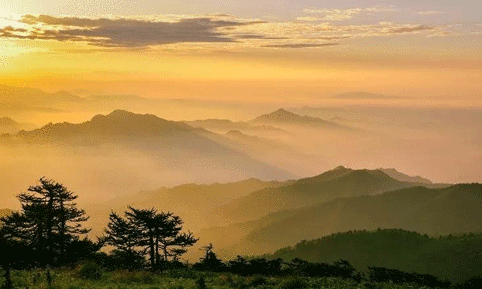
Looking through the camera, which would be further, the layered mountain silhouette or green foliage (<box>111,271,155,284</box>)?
the layered mountain silhouette

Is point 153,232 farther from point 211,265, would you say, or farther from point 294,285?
point 294,285

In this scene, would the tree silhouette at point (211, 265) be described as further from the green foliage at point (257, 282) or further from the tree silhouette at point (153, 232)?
the green foliage at point (257, 282)

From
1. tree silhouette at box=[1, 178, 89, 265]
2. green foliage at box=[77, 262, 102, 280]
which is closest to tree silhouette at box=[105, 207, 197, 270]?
green foliage at box=[77, 262, 102, 280]

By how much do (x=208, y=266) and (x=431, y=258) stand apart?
7581cm

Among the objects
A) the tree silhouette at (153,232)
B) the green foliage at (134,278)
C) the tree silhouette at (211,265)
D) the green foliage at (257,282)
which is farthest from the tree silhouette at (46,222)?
the green foliage at (257,282)

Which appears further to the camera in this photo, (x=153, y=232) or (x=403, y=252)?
(x=403, y=252)

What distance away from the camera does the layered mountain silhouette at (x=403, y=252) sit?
94.6 meters

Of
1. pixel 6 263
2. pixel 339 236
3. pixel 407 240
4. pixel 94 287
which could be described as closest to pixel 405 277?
pixel 94 287

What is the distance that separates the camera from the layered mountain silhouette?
9456cm

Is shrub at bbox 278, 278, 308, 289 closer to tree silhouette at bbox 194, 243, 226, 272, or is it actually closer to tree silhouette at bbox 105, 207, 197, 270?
tree silhouette at bbox 194, 243, 226, 272

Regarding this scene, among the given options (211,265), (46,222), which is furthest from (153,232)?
(46,222)

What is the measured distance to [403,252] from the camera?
369 ft

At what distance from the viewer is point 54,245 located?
57.0 metres

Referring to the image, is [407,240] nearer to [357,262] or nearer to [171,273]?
[357,262]
